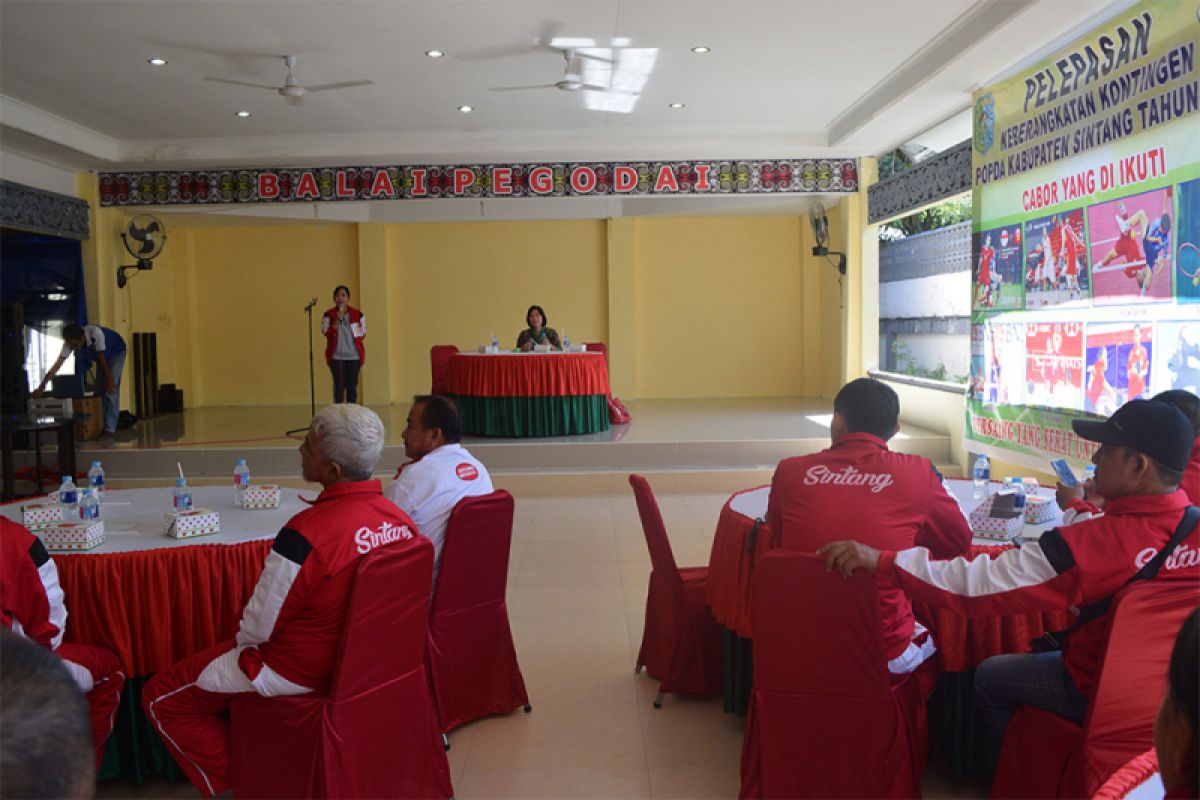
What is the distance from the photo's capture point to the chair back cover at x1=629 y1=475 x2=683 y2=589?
3.39 meters

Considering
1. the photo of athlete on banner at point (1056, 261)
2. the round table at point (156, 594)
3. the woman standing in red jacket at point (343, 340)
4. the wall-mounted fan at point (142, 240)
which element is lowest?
the round table at point (156, 594)

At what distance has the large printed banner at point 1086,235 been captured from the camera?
4.75 metres

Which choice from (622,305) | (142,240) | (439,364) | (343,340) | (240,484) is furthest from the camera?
(622,305)

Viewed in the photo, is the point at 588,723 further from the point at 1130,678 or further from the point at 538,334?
the point at 538,334

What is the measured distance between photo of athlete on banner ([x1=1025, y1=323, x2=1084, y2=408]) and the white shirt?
4146mm

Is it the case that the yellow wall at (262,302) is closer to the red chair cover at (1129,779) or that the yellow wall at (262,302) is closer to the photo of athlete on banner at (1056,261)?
the photo of athlete on banner at (1056,261)

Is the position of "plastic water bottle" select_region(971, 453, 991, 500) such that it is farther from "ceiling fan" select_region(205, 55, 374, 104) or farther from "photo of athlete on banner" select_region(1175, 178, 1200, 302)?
"ceiling fan" select_region(205, 55, 374, 104)

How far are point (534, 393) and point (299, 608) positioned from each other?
6.58 meters

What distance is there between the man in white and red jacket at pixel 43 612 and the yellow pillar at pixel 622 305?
10375mm

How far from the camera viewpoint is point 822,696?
2.41 metres

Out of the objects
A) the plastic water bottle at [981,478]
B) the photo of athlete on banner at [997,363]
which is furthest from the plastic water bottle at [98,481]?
the photo of athlete on banner at [997,363]

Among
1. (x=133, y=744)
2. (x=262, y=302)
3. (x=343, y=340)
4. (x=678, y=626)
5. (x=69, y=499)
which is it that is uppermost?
(x=262, y=302)

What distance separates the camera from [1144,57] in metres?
4.97

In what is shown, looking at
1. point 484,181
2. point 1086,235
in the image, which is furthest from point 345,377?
point 1086,235
